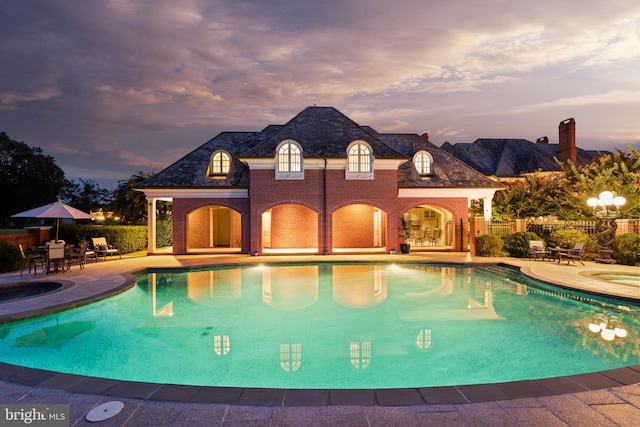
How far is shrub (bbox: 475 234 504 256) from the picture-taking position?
17719 mm

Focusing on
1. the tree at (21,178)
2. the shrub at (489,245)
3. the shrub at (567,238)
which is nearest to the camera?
the shrub at (567,238)

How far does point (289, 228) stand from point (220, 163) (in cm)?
581

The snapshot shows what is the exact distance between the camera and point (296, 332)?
24.3ft

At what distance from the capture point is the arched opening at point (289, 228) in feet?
71.2

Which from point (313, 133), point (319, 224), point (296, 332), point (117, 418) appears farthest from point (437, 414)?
point (313, 133)

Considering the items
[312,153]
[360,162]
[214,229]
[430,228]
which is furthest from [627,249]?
[214,229]

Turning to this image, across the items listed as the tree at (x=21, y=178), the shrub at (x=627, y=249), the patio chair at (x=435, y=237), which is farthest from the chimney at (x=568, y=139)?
the tree at (x=21, y=178)

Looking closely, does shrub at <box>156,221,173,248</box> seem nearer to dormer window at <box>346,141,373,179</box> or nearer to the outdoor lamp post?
dormer window at <box>346,141,373,179</box>

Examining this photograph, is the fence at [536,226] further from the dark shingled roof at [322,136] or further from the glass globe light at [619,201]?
the dark shingled roof at [322,136]

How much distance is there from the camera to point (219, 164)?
20.5 meters

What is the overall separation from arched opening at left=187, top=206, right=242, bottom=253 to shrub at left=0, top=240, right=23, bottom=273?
9.21 m

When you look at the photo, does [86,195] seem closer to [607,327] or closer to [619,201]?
[619,201]

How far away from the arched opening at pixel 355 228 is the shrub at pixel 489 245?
5.85m

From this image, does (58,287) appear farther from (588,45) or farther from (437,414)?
(588,45)
